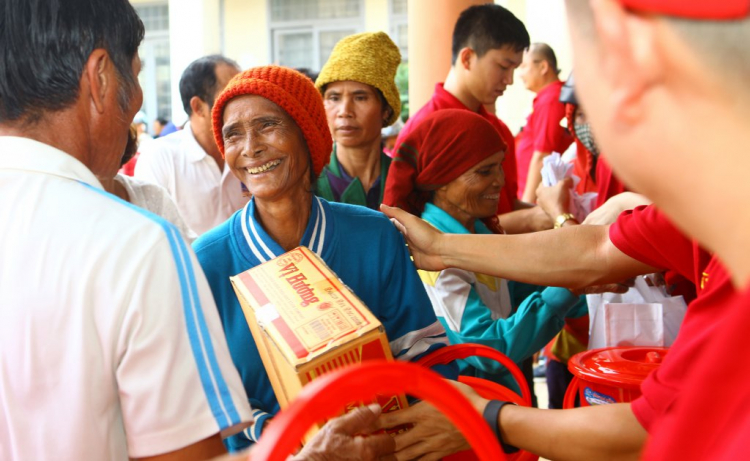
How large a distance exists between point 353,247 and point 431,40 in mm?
3390

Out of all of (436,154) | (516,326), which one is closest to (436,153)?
(436,154)

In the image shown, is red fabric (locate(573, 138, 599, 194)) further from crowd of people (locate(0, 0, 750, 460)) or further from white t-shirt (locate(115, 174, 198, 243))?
white t-shirt (locate(115, 174, 198, 243))

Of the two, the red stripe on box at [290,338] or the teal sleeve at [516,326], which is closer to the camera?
the red stripe on box at [290,338]

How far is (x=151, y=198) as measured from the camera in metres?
2.85

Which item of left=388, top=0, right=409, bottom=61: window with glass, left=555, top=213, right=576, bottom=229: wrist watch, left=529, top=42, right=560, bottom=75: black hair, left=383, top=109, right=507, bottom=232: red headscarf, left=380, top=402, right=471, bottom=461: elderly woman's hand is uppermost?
left=388, top=0, right=409, bottom=61: window with glass

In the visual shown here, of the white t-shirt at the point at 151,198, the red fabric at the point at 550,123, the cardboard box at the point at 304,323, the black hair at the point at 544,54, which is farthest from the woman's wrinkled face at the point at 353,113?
the black hair at the point at 544,54

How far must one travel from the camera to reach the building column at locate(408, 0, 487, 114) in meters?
5.16

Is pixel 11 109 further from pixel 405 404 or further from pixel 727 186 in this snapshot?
pixel 727 186

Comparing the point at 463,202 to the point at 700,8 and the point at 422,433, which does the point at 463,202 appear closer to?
the point at 422,433

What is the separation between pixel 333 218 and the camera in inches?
87.1

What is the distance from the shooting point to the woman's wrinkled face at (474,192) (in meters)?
2.93

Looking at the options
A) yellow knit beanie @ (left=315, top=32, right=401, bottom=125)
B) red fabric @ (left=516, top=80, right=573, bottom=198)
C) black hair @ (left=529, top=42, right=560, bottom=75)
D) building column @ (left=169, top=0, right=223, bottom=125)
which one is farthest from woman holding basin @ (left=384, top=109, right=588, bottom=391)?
building column @ (left=169, top=0, right=223, bottom=125)

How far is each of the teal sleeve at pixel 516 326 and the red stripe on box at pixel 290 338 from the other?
1.08 metres

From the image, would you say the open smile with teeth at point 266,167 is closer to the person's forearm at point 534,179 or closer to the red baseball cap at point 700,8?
the red baseball cap at point 700,8
